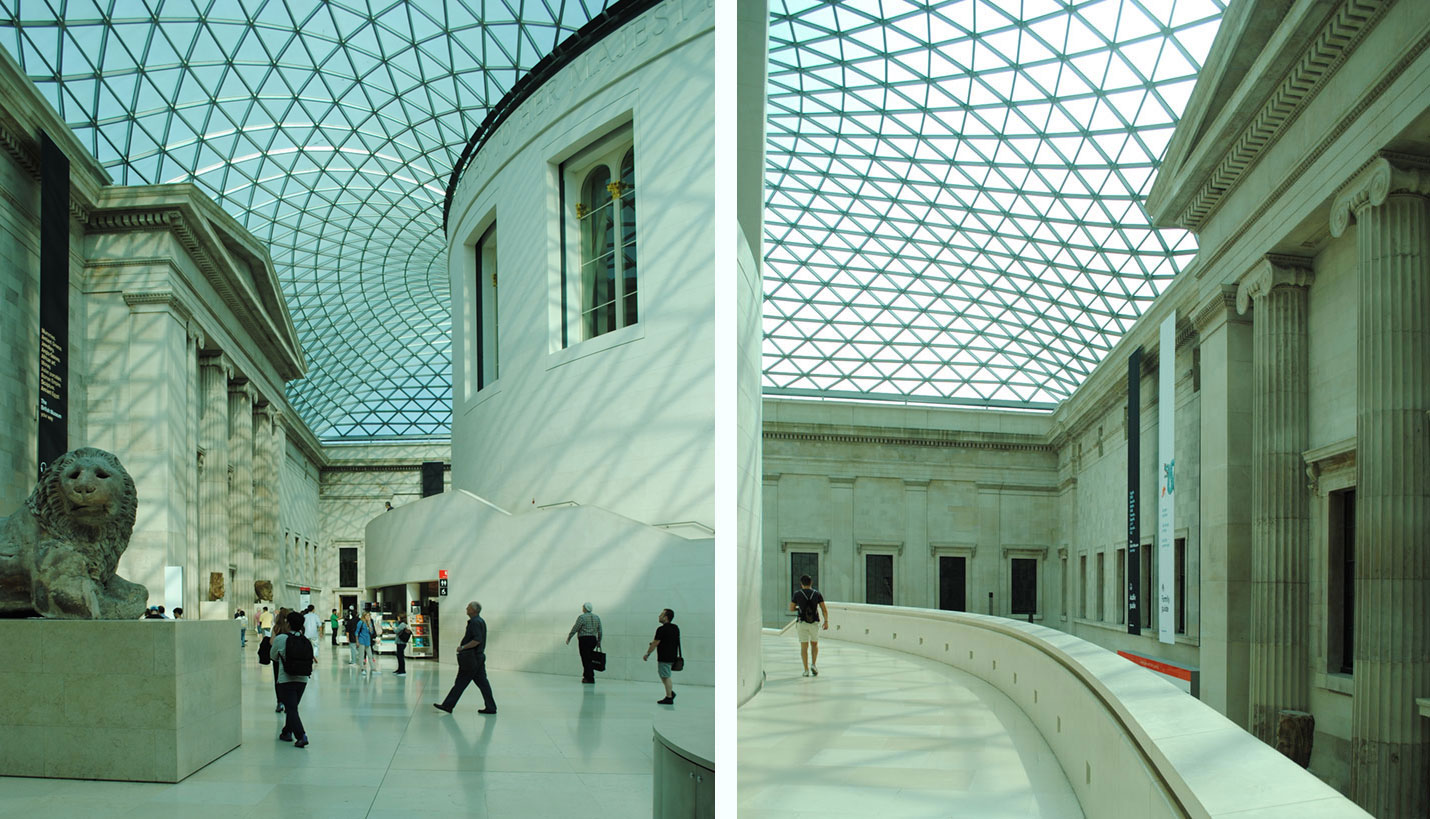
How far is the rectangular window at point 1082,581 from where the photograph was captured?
4516 cm

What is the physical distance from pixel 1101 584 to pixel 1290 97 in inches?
1187

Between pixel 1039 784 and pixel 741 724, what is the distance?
4.46m

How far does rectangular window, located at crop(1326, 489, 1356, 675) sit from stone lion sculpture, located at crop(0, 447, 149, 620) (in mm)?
17758

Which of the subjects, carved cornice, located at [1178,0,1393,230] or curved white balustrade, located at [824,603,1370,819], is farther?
carved cornice, located at [1178,0,1393,230]

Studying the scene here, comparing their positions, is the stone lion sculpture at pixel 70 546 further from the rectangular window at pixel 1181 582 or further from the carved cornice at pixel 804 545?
the carved cornice at pixel 804 545

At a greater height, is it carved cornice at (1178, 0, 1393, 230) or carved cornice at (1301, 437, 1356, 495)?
carved cornice at (1178, 0, 1393, 230)

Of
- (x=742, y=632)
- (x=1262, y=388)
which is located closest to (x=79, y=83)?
(x=742, y=632)

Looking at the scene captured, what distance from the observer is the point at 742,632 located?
12008 millimetres

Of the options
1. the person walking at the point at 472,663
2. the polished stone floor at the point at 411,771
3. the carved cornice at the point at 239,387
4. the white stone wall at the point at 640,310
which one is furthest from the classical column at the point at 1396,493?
the carved cornice at the point at 239,387

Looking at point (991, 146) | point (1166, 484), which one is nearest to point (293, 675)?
point (1166, 484)

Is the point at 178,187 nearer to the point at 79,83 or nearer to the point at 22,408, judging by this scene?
the point at 79,83

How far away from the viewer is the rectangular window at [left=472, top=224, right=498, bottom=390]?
37.1 metres

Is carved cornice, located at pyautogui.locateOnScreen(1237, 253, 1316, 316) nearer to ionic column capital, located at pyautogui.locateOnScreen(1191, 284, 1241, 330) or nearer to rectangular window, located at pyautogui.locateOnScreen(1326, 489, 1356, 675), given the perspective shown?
ionic column capital, located at pyautogui.locateOnScreen(1191, 284, 1241, 330)

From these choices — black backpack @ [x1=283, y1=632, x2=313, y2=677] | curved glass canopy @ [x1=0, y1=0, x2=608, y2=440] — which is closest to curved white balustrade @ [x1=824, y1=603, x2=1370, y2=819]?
black backpack @ [x1=283, y1=632, x2=313, y2=677]
